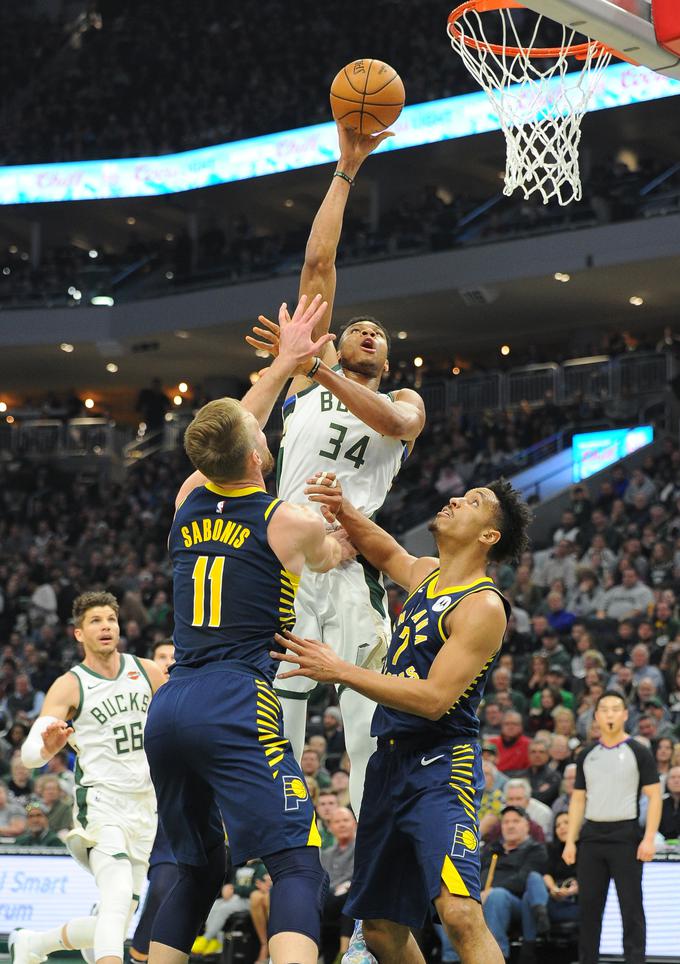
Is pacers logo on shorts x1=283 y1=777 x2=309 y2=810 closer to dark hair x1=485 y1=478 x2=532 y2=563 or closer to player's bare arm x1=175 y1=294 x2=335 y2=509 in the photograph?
player's bare arm x1=175 y1=294 x2=335 y2=509

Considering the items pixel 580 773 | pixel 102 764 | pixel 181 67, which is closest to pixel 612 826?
pixel 580 773

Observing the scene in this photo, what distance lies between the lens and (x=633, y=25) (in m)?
6.28

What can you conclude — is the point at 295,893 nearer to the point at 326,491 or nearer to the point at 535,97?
the point at 326,491

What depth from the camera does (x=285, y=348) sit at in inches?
226

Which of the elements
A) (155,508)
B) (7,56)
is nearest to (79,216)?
(7,56)

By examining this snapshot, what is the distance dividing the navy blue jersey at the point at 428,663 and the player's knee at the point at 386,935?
2.48 ft

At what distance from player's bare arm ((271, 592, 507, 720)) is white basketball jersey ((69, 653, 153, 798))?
3001mm

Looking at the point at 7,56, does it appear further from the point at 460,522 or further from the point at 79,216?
the point at 460,522

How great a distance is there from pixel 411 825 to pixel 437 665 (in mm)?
624

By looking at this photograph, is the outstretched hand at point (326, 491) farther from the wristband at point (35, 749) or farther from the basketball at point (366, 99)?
the wristband at point (35, 749)

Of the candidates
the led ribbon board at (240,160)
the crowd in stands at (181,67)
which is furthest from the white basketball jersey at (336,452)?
the crowd in stands at (181,67)

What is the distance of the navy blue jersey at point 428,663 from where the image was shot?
5.46 meters

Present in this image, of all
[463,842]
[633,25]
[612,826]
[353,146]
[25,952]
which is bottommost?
[25,952]

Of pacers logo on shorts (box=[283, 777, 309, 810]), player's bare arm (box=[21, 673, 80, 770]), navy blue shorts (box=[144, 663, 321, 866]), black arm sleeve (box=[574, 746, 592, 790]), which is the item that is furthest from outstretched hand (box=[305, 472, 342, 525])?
black arm sleeve (box=[574, 746, 592, 790])
